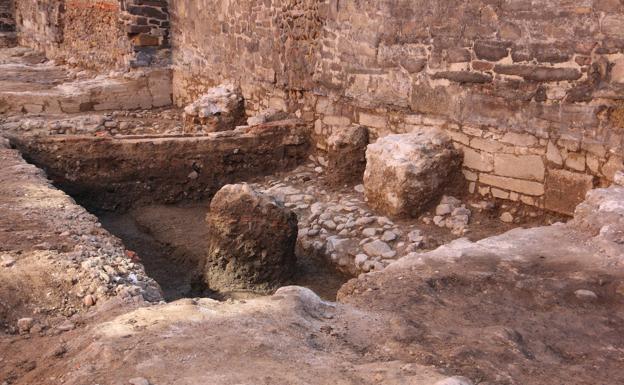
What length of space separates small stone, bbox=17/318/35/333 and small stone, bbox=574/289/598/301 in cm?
275

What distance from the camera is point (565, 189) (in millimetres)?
5562

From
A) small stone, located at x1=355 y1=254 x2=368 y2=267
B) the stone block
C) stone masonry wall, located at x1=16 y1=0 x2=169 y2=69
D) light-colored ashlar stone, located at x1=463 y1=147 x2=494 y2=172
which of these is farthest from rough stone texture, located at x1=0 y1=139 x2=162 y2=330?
stone masonry wall, located at x1=16 y1=0 x2=169 y2=69

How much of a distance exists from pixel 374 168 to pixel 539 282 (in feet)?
9.82

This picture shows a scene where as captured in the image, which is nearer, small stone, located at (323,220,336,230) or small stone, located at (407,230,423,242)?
small stone, located at (407,230,423,242)

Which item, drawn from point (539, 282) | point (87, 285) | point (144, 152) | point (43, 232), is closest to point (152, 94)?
point (144, 152)

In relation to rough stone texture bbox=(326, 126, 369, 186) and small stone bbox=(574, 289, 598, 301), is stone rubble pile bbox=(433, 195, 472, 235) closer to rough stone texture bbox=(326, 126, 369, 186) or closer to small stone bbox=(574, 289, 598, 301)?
rough stone texture bbox=(326, 126, 369, 186)

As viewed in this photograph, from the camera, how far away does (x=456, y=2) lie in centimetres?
613

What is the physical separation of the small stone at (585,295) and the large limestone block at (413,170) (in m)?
2.71

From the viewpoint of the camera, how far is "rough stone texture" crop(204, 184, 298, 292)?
559 cm

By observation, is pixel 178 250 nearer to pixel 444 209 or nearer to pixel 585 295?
pixel 444 209

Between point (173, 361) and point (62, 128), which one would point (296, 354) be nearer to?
point (173, 361)

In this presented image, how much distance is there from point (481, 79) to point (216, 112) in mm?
4103

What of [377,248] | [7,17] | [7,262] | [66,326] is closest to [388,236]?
[377,248]

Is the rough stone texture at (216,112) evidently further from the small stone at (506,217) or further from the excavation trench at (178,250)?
the small stone at (506,217)
